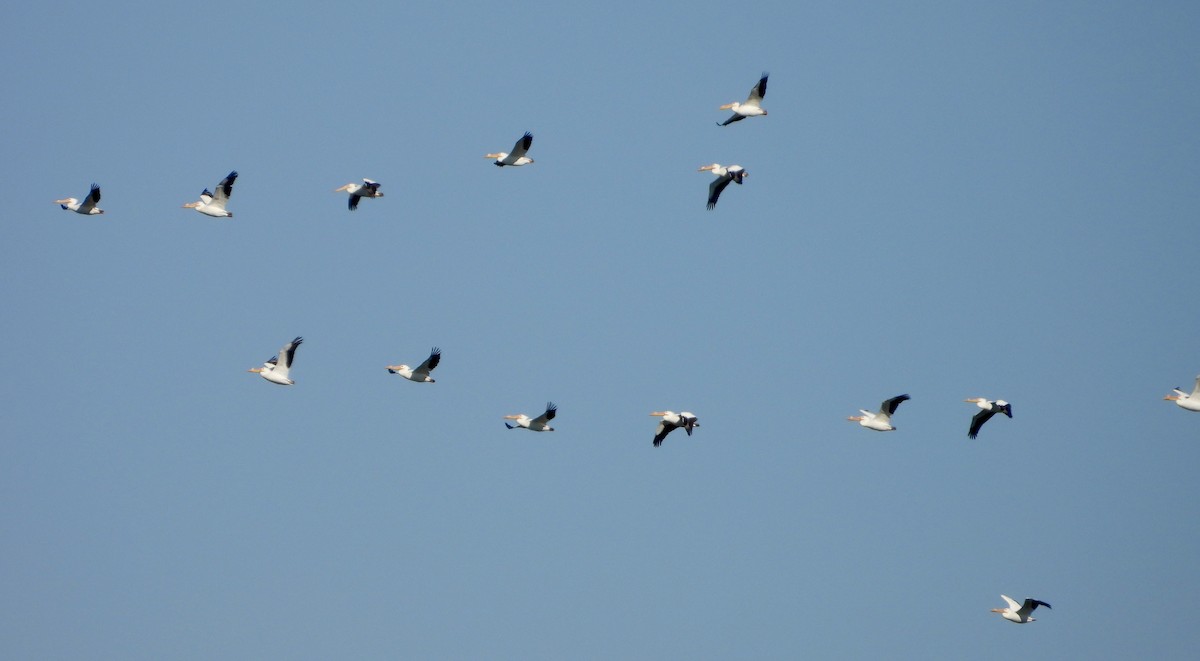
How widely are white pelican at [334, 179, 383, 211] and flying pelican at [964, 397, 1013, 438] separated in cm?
1580

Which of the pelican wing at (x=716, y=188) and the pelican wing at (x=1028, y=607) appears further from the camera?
the pelican wing at (x=716, y=188)

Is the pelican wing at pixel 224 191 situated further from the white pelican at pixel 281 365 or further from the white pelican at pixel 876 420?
the white pelican at pixel 876 420

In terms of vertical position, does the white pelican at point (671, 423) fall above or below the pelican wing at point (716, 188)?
below

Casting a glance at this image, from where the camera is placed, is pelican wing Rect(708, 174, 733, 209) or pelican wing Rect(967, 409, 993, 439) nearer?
pelican wing Rect(967, 409, 993, 439)

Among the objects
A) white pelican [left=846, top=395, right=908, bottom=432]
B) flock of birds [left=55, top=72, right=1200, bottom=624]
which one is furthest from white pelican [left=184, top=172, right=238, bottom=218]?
white pelican [left=846, top=395, right=908, bottom=432]

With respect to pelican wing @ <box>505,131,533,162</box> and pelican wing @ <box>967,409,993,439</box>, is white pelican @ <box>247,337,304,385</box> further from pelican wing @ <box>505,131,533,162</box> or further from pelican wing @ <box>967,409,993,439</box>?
pelican wing @ <box>967,409,993,439</box>

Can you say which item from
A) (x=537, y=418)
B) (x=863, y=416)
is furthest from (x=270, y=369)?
(x=863, y=416)

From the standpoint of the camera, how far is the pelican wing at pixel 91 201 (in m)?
39.8

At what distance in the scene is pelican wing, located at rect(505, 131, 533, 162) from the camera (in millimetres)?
39438

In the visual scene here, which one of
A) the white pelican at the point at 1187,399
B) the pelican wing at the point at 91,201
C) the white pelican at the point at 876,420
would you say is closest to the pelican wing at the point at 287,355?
the pelican wing at the point at 91,201

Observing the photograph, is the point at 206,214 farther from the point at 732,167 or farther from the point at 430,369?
the point at 732,167

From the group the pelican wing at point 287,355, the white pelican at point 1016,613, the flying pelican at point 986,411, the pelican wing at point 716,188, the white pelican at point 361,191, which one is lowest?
the white pelican at point 1016,613

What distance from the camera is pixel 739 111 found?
123 ft

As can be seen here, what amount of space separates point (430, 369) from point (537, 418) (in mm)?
2884
